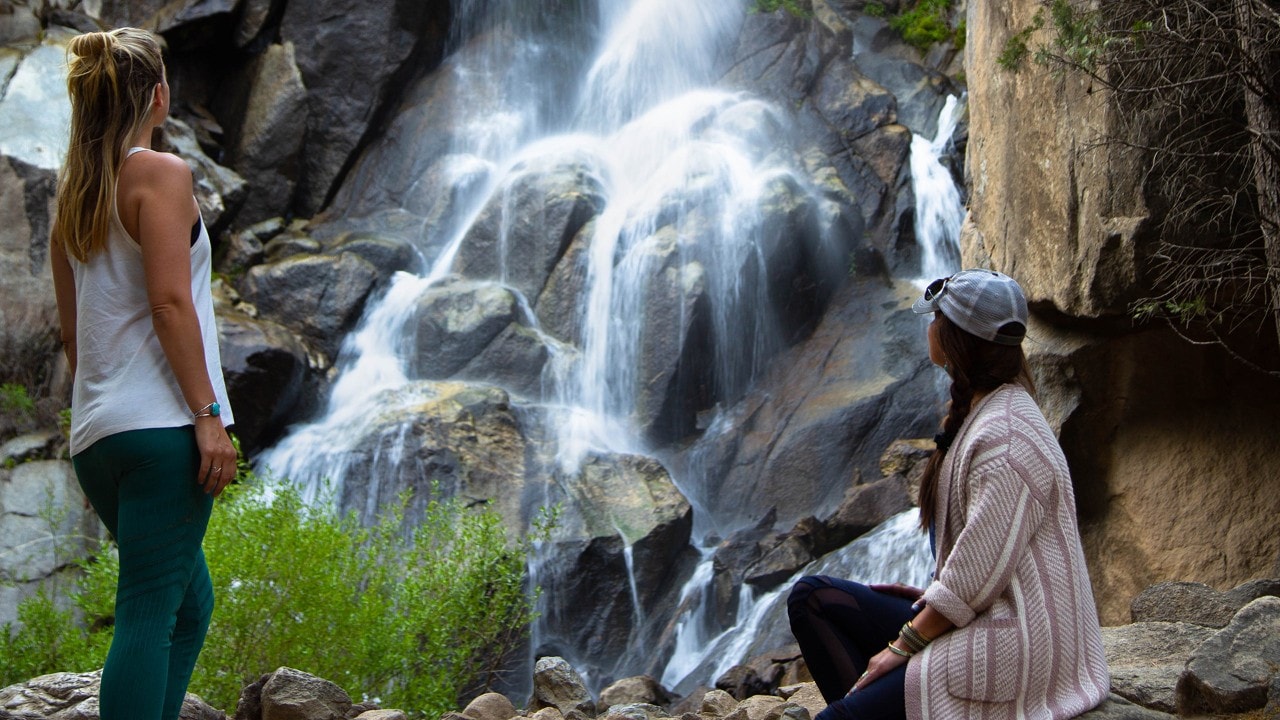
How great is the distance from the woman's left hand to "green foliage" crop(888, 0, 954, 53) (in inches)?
652

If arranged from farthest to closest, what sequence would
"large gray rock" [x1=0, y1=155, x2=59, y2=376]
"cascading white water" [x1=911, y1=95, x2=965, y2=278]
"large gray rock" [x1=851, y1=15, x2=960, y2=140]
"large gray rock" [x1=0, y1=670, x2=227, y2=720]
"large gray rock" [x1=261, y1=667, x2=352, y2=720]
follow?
"large gray rock" [x1=851, y1=15, x2=960, y2=140]
"cascading white water" [x1=911, y1=95, x2=965, y2=278]
"large gray rock" [x1=0, y1=155, x2=59, y2=376]
"large gray rock" [x1=261, y1=667, x2=352, y2=720]
"large gray rock" [x1=0, y1=670, x2=227, y2=720]

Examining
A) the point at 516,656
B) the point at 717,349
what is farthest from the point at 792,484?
the point at 516,656

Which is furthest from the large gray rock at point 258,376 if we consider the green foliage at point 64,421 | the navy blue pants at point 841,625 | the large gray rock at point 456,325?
the navy blue pants at point 841,625

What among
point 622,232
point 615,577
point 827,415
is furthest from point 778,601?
point 622,232

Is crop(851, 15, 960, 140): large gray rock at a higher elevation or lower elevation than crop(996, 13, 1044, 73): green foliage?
higher

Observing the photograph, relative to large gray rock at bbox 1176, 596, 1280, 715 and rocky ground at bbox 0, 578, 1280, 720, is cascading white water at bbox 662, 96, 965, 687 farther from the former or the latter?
large gray rock at bbox 1176, 596, 1280, 715

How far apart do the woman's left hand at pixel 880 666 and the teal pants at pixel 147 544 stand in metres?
1.59

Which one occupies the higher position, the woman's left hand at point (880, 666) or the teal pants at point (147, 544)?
the teal pants at point (147, 544)

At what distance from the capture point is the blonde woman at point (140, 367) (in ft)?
8.50

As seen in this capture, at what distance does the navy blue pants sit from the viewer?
10.00 ft

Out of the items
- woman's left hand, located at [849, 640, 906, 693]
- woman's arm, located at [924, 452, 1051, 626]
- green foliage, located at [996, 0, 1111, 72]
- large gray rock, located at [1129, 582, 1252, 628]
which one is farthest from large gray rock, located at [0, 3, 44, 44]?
woman's arm, located at [924, 452, 1051, 626]

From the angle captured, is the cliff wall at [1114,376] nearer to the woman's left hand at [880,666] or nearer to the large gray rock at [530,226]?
the woman's left hand at [880,666]

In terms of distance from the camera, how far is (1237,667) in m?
3.37

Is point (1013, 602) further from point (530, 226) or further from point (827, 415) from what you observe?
point (530, 226)
